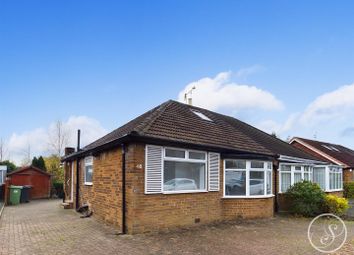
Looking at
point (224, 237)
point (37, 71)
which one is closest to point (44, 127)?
point (37, 71)

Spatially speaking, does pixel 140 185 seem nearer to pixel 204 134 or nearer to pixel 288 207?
pixel 204 134

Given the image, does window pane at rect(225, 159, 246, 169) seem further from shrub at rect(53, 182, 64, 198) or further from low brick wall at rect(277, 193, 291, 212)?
shrub at rect(53, 182, 64, 198)

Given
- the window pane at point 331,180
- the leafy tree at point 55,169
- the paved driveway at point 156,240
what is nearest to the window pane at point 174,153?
the paved driveway at point 156,240

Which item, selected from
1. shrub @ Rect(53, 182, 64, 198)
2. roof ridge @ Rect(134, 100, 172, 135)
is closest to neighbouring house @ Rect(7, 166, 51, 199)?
shrub @ Rect(53, 182, 64, 198)

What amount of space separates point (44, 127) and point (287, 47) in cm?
3712

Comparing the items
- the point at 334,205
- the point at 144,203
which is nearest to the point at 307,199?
the point at 334,205

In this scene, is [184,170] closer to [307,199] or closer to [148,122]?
[148,122]

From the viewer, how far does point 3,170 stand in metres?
29.8

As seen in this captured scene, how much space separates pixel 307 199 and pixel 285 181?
2063 mm

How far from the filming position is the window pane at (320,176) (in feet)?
72.5

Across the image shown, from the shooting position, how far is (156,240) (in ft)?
33.5

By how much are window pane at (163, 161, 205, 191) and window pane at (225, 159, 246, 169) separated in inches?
57.1

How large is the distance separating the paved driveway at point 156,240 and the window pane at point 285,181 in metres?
4.68

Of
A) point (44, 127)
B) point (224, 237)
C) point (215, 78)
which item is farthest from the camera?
point (44, 127)
